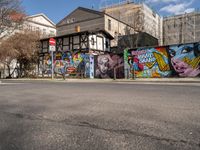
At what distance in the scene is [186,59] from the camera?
17.9 meters

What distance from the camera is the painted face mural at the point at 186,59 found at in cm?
1748

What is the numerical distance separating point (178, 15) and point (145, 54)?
38.5 m

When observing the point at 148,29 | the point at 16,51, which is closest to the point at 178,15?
the point at 148,29

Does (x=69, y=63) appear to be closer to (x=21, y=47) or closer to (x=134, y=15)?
(x=21, y=47)

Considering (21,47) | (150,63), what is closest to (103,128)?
(150,63)

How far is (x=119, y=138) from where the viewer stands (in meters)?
3.51

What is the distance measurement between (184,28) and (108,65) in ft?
121

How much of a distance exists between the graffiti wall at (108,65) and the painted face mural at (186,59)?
543 cm

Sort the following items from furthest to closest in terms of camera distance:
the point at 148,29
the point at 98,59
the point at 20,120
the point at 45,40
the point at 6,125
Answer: the point at 148,29
the point at 45,40
the point at 98,59
the point at 20,120
the point at 6,125

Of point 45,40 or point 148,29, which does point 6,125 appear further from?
point 148,29

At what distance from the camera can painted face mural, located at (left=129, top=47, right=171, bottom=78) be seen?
18889mm

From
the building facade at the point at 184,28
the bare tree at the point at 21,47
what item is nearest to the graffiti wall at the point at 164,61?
the bare tree at the point at 21,47

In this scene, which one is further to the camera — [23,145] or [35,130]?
[35,130]

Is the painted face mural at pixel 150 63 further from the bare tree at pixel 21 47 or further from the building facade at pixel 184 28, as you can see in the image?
the building facade at pixel 184 28
